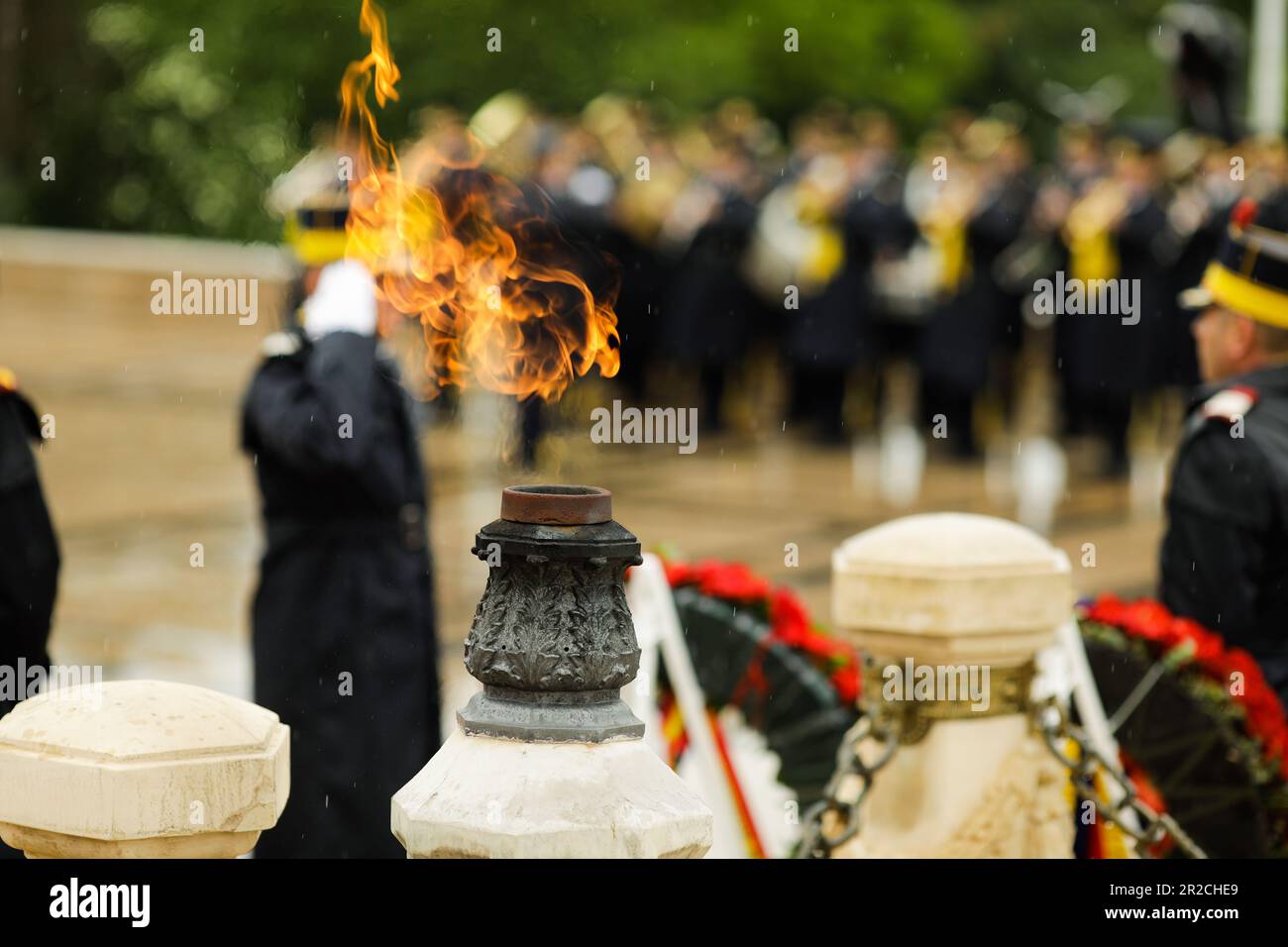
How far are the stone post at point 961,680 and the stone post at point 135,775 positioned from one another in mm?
1366

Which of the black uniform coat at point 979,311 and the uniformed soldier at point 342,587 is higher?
the black uniform coat at point 979,311

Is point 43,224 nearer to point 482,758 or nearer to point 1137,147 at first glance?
point 1137,147

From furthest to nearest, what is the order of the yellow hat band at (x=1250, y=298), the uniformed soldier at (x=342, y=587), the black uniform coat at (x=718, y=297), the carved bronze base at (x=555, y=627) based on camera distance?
the black uniform coat at (x=718, y=297), the uniformed soldier at (x=342, y=587), the yellow hat band at (x=1250, y=298), the carved bronze base at (x=555, y=627)

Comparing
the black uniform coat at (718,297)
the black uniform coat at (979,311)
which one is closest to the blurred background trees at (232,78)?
the black uniform coat at (718,297)

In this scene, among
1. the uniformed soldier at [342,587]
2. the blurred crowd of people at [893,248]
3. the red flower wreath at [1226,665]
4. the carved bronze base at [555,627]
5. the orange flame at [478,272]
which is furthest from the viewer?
the blurred crowd of people at [893,248]

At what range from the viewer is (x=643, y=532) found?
11.1 metres

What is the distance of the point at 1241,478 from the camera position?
4273 mm

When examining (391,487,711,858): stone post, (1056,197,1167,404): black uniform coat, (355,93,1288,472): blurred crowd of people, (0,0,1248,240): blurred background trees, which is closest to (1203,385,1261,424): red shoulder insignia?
(391,487,711,858): stone post

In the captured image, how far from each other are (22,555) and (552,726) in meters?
1.62

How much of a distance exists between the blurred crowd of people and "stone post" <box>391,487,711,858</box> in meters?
11.9

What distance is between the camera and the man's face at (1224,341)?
14.9 ft

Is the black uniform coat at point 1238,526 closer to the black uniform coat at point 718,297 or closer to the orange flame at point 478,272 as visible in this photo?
the orange flame at point 478,272

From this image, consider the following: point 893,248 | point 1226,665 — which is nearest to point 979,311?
point 893,248

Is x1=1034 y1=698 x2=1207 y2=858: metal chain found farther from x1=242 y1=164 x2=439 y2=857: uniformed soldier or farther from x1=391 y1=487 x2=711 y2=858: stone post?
x1=242 y1=164 x2=439 y2=857: uniformed soldier
